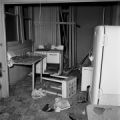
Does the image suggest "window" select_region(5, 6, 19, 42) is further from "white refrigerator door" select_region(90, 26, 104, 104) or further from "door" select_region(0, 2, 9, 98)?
"white refrigerator door" select_region(90, 26, 104, 104)

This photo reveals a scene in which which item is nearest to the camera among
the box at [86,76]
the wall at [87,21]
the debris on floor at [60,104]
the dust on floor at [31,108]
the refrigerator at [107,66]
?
the refrigerator at [107,66]

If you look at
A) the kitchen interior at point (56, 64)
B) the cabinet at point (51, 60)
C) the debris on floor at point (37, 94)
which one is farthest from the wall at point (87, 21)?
the debris on floor at point (37, 94)

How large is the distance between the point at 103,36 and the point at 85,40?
3592 millimetres

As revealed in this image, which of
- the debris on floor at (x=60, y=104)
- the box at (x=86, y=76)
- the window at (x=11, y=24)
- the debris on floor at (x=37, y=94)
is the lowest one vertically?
the debris on floor at (x=60, y=104)

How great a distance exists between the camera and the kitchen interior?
212 cm

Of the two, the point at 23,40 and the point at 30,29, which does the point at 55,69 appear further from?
the point at 30,29

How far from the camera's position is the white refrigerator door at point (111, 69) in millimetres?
1949

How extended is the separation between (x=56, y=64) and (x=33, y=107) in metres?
1.55

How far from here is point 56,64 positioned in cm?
395

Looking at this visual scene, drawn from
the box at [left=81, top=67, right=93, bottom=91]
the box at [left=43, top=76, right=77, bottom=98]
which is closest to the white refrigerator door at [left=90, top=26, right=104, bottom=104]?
the box at [left=43, top=76, right=77, bottom=98]

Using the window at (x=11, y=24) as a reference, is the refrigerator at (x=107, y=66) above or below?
below

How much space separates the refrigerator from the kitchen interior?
0.04ft

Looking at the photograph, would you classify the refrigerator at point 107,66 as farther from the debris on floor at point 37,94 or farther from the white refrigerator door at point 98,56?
the debris on floor at point 37,94

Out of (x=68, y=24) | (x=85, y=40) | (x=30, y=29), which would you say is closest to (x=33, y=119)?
(x=30, y=29)
